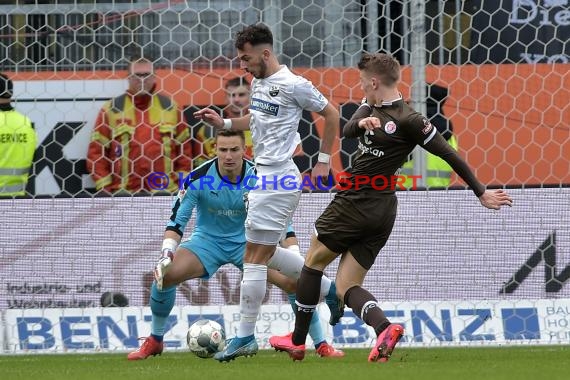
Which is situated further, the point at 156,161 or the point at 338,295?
the point at 156,161

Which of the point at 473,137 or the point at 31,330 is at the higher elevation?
the point at 473,137

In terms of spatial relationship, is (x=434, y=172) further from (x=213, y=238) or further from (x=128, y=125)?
(x=128, y=125)

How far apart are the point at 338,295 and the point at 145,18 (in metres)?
3.36

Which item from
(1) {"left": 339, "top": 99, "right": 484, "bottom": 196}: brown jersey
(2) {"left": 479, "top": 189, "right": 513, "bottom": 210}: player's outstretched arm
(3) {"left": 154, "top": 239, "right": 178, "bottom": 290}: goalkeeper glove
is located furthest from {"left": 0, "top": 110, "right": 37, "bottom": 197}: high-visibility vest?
(2) {"left": 479, "top": 189, "right": 513, "bottom": 210}: player's outstretched arm

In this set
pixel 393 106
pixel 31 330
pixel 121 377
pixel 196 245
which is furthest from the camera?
Answer: pixel 31 330

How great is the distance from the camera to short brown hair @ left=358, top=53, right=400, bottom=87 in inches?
277

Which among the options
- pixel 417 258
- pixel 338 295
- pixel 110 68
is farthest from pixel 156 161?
pixel 338 295

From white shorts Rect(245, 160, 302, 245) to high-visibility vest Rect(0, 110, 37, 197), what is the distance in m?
2.84

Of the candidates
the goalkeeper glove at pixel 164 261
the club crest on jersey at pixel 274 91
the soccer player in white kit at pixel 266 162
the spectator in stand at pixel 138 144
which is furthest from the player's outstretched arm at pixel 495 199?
the spectator in stand at pixel 138 144

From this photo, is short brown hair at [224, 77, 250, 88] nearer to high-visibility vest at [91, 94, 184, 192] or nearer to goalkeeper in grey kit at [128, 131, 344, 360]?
high-visibility vest at [91, 94, 184, 192]

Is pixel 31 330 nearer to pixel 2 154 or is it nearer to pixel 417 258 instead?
pixel 2 154

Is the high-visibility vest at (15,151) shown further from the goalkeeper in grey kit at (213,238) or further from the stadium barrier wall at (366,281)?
the goalkeeper in grey kit at (213,238)

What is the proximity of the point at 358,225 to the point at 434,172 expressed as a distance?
2689 millimetres

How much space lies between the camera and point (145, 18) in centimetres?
964
